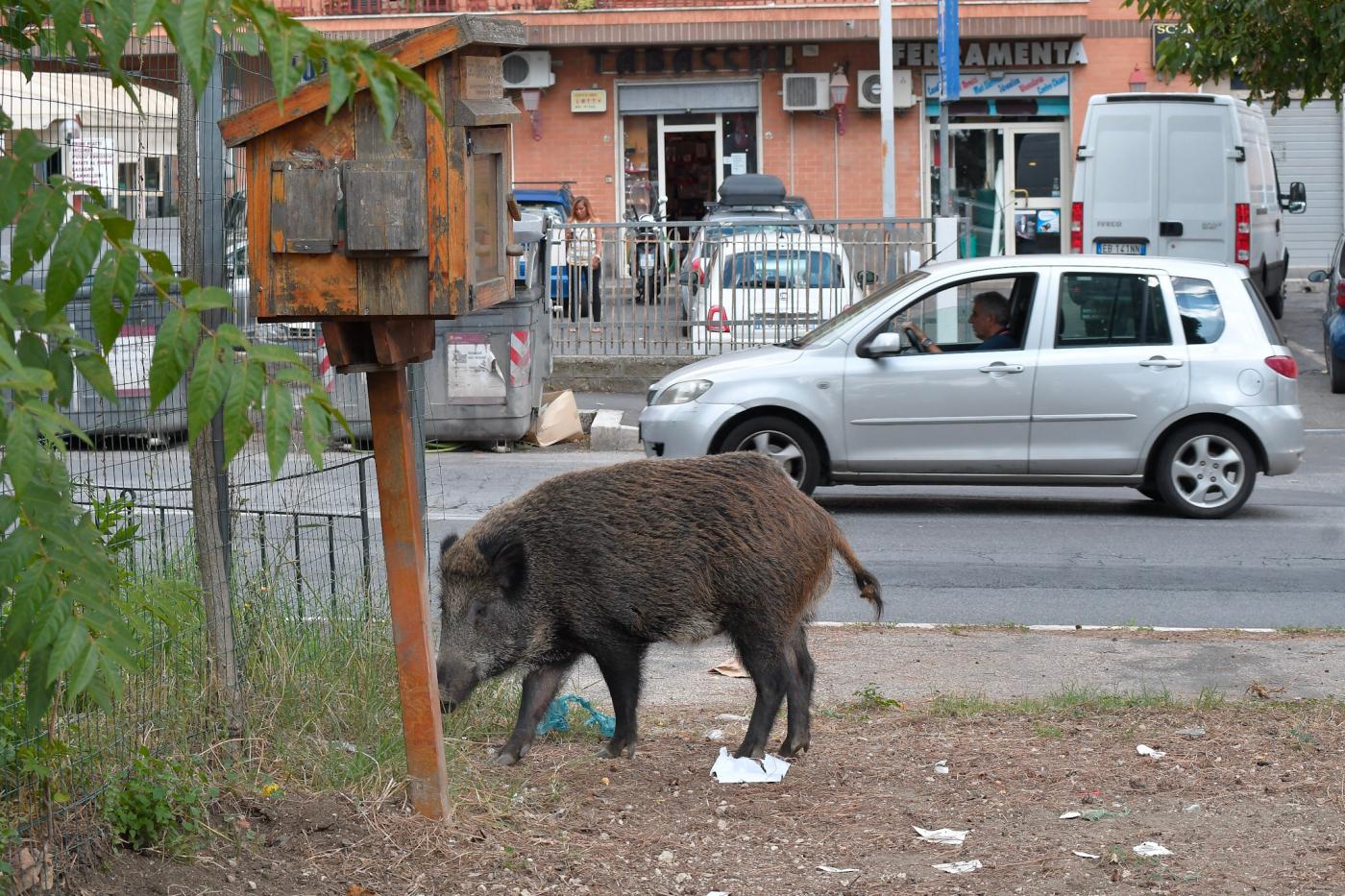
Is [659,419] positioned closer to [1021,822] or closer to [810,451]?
[810,451]

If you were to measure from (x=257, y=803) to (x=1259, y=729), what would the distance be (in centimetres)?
358

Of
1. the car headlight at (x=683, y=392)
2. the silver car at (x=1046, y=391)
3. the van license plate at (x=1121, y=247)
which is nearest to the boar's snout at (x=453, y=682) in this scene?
the silver car at (x=1046, y=391)

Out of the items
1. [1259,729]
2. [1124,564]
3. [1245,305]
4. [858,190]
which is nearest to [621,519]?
[1259,729]

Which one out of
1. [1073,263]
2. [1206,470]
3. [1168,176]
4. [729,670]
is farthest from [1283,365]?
[1168,176]

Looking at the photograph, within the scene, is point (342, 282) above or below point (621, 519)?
above

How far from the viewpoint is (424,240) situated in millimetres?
4332

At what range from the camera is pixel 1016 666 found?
7227 millimetres

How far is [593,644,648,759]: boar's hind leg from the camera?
560 centimetres

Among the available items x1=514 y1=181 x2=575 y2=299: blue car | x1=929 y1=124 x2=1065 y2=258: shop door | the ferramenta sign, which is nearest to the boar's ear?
x1=514 y1=181 x2=575 y2=299: blue car

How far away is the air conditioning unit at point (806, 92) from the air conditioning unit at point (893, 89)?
2.24 ft

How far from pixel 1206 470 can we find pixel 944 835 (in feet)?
23.5

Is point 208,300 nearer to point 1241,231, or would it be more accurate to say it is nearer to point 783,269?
point 783,269

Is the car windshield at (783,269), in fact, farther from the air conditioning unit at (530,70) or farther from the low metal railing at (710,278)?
the air conditioning unit at (530,70)

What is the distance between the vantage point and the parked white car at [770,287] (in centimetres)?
1748
